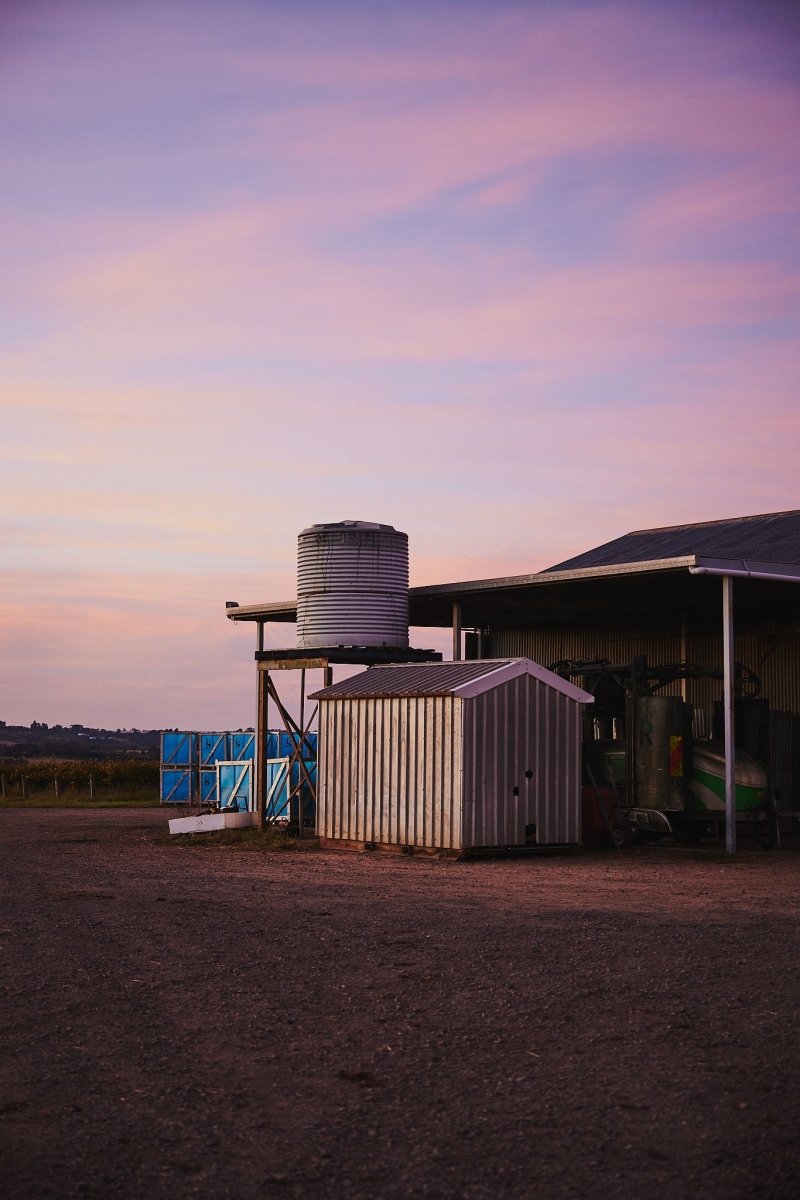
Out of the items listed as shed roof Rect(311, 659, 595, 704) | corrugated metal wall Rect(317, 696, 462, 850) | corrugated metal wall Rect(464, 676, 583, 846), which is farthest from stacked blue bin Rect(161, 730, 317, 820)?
corrugated metal wall Rect(464, 676, 583, 846)

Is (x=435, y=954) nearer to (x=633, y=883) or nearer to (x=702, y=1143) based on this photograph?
(x=702, y=1143)

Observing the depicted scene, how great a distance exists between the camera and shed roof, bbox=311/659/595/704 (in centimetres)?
2109

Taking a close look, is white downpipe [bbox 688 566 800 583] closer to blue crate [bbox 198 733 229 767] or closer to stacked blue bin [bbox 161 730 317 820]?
stacked blue bin [bbox 161 730 317 820]

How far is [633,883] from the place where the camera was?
1734cm

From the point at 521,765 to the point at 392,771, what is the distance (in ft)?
7.24

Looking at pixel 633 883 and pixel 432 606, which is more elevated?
pixel 432 606

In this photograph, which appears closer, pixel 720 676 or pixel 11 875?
pixel 11 875

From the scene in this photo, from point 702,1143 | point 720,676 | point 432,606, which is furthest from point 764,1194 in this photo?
point 432,606

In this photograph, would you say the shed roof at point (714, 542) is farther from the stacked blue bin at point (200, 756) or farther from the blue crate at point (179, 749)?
the blue crate at point (179, 749)

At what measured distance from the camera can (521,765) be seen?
21359 millimetres

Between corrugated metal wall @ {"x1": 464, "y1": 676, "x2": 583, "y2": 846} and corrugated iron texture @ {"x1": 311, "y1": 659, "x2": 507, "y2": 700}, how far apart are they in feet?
2.08

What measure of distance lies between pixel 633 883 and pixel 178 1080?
10.8 m

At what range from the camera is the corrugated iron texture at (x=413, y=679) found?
21547 mm

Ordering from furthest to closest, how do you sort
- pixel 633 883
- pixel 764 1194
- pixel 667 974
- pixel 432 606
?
pixel 432 606, pixel 633 883, pixel 667 974, pixel 764 1194
